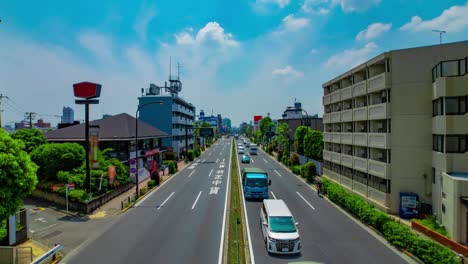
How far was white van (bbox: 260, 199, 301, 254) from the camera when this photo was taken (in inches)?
690

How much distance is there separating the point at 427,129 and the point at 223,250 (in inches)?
790

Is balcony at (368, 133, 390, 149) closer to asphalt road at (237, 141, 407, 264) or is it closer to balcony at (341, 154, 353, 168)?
balcony at (341, 154, 353, 168)

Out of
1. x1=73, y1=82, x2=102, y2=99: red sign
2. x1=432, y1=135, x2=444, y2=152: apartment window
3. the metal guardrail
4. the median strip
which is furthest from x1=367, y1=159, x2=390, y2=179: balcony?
x1=73, y1=82, x2=102, y2=99: red sign

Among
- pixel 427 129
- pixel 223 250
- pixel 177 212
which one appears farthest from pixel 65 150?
pixel 427 129

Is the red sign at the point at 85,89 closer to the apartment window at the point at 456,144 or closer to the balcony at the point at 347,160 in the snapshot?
the balcony at the point at 347,160

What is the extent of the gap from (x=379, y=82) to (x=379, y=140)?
5.33 m

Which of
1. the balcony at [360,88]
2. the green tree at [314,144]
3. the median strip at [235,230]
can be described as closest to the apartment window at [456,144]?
the balcony at [360,88]

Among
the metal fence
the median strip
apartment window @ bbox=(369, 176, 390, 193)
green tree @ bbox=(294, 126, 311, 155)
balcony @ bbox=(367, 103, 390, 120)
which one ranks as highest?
balcony @ bbox=(367, 103, 390, 120)

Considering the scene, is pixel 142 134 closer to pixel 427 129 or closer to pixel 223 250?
pixel 223 250

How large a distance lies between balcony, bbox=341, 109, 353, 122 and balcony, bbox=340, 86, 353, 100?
5.45 feet

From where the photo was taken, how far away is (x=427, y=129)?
85.9 ft

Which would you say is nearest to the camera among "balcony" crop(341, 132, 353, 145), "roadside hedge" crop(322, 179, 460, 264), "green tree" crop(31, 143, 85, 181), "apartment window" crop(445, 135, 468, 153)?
"roadside hedge" crop(322, 179, 460, 264)

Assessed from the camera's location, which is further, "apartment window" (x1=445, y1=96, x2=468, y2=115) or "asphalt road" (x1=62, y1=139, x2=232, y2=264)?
"apartment window" (x1=445, y1=96, x2=468, y2=115)

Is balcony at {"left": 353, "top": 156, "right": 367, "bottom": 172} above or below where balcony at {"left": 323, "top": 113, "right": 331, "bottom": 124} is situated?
below
